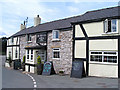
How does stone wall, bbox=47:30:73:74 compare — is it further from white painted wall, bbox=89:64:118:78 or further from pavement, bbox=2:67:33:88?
pavement, bbox=2:67:33:88

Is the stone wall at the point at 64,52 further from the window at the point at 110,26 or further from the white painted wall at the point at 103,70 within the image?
the window at the point at 110,26

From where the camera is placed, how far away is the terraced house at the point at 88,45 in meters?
12.3

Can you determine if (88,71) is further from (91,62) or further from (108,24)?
(108,24)

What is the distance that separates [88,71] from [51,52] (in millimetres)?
5700

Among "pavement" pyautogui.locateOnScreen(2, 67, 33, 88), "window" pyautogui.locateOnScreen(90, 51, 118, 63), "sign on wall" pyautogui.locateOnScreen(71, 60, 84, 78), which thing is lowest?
"pavement" pyautogui.locateOnScreen(2, 67, 33, 88)

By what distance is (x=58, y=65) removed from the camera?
637 inches

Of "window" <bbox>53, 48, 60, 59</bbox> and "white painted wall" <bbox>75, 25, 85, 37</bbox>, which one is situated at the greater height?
"white painted wall" <bbox>75, 25, 85, 37</bbox>

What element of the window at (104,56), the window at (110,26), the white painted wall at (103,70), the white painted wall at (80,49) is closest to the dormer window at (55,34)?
the white painted wall at (80,49)

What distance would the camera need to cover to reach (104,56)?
41.9 ft

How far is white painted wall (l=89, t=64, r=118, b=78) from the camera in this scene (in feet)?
39.7

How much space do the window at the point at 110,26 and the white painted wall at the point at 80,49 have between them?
2.52 meters

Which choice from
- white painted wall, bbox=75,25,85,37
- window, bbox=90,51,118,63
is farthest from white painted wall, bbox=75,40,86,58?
window, bbox=90,51,118,63

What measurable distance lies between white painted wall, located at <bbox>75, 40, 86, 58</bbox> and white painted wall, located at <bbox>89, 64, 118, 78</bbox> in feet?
4.56

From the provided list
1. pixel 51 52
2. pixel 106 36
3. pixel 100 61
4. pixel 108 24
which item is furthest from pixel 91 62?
pixel 51 52
